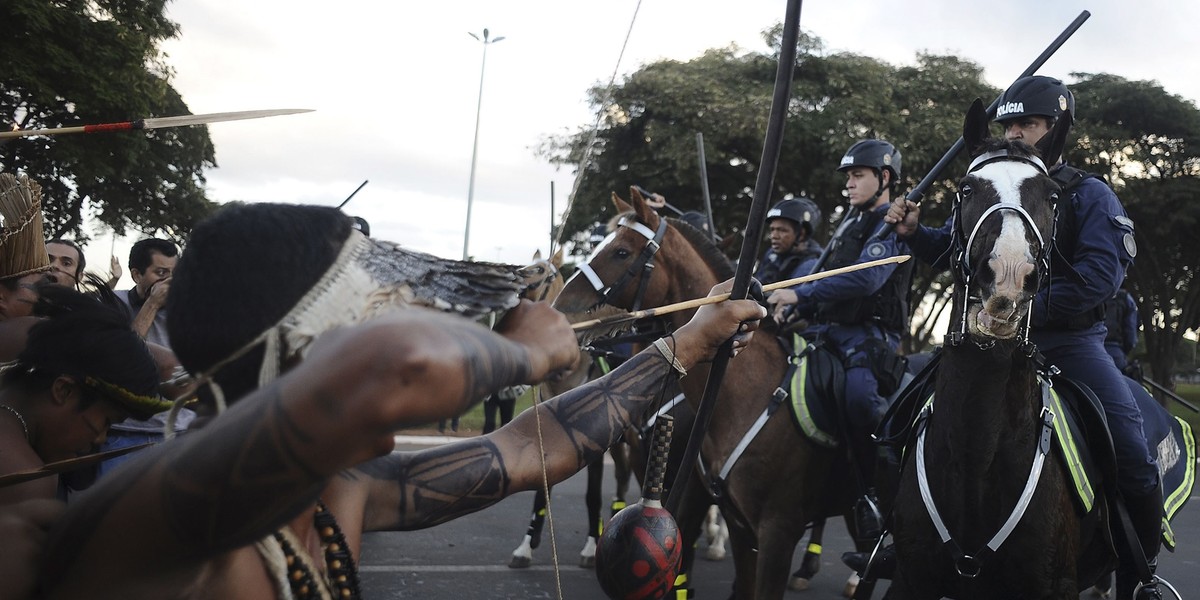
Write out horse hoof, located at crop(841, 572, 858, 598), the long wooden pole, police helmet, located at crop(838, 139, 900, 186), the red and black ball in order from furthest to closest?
1. horse hoof, located at crop(841, 572, 858, 598)
2. police helmet, located at crop(838, 139, 900, 186)
3. the red and black ball
4. the long wooden pole

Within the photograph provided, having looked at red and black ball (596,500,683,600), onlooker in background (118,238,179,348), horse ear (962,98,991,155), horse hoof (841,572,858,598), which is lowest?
horse hoof (841,572,858,598)

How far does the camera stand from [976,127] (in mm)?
4234

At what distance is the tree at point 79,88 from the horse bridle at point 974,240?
12131 mm

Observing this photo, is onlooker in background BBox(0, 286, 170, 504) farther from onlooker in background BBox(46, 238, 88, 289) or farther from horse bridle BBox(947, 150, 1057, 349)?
onlooker in background BBox(46, 238, 88, 289)

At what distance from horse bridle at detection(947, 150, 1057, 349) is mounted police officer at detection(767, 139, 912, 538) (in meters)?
1.33

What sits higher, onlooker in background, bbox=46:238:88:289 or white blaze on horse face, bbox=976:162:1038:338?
white blaze on horse face, bbox=976:162:1038:338

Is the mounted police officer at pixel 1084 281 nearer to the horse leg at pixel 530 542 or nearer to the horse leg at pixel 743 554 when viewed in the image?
the horse leg at pixel 743 554

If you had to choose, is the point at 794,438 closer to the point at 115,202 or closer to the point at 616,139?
the point at 616,139

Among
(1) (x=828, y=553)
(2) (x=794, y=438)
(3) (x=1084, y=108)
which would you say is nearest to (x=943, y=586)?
(2) (x=794, y=438)

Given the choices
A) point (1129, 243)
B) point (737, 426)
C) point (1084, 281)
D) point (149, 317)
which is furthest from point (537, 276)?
point (149, 317)

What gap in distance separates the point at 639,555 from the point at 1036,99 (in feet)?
10.2

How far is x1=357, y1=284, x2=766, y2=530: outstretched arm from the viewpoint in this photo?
2.17 m

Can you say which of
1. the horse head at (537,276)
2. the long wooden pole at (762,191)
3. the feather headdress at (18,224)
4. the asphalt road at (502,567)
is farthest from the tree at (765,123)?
the horse head at (537,276)

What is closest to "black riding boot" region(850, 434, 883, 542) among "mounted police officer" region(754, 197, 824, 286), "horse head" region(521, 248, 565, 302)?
"mounted police officer" region(754, 197, 824, 286)
